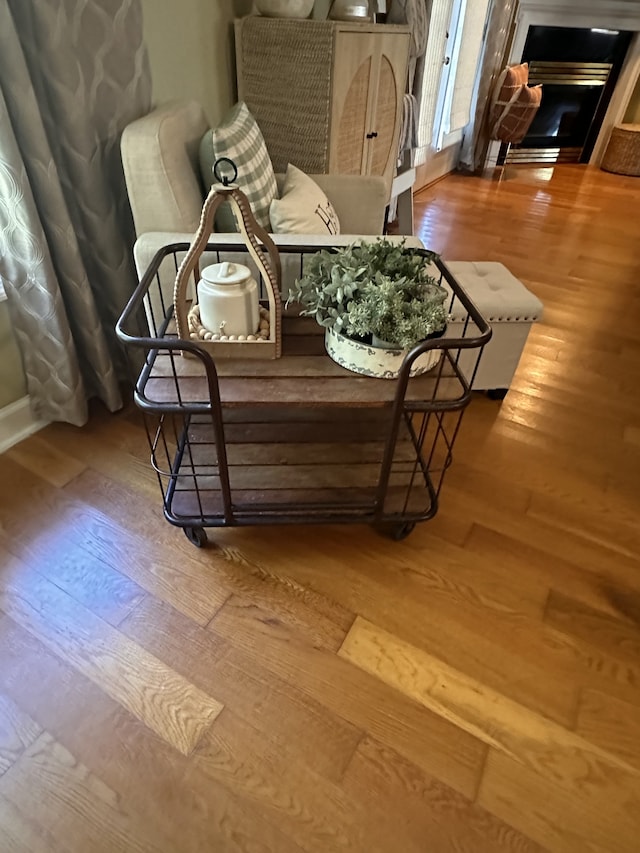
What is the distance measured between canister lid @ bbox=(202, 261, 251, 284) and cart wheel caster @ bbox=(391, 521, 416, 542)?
0.75m

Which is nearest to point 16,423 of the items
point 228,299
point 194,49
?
point 228,299

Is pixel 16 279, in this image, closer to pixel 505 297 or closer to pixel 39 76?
pixel 39 76

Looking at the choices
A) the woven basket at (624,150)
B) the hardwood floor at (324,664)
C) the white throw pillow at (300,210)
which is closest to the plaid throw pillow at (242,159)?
the white throw pillow at (300,210)

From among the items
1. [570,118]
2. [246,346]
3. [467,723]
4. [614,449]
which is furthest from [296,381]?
[570,118]

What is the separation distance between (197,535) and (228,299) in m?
0.62

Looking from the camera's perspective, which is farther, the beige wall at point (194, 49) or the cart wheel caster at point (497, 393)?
the cart wheel caster at point (497, 393)

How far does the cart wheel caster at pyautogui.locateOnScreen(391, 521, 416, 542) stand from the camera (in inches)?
54.7

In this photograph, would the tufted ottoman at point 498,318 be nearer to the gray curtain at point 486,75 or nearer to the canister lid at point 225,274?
the canister lid at point 225,274

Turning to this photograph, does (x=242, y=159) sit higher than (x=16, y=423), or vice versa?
(x=242, y=159)

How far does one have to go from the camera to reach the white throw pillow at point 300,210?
1588mm

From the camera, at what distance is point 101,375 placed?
1674 millimetres

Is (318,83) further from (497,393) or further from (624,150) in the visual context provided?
(624,150)

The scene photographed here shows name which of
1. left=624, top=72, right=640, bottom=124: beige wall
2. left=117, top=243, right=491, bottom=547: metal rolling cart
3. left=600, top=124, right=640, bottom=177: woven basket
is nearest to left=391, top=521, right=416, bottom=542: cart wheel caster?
left=117, top=243, right=491, bottom=547: metal rolling cart

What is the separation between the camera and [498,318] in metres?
1.75
